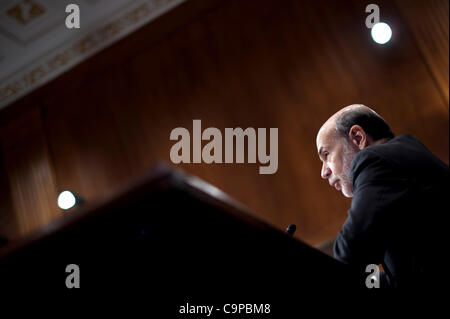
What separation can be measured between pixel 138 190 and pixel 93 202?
0.27ft

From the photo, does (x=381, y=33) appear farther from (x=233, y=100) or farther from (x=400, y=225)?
(x=400, y=225)

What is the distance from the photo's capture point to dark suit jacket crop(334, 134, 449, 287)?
1.26 m

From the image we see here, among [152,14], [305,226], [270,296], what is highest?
[152,14]

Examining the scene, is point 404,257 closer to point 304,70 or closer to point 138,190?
point 138,190

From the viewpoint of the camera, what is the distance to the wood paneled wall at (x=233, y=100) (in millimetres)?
4312

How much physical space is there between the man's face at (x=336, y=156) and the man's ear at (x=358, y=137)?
0.10ft

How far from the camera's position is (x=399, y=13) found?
4.38 meters

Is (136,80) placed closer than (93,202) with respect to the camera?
No

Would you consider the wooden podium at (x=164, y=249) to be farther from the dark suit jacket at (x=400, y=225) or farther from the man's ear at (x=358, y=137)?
the man's ear at (x=358, y=137)

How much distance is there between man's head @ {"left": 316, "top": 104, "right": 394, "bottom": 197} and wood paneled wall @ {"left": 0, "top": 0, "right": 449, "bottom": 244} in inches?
88.9

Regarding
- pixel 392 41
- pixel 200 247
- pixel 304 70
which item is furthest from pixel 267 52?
pixel 200 247

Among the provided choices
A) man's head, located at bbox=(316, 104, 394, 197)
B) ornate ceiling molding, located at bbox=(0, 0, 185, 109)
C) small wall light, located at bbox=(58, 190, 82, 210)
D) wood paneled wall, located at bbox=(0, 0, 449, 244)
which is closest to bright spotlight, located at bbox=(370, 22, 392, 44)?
wood paneled wall, located at bbox=(0, 0, 449, 244)

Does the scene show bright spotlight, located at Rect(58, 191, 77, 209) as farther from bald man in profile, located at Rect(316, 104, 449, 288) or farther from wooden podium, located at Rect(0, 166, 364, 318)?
wooden podium, located at Rect(0, 166, 364, 318)
